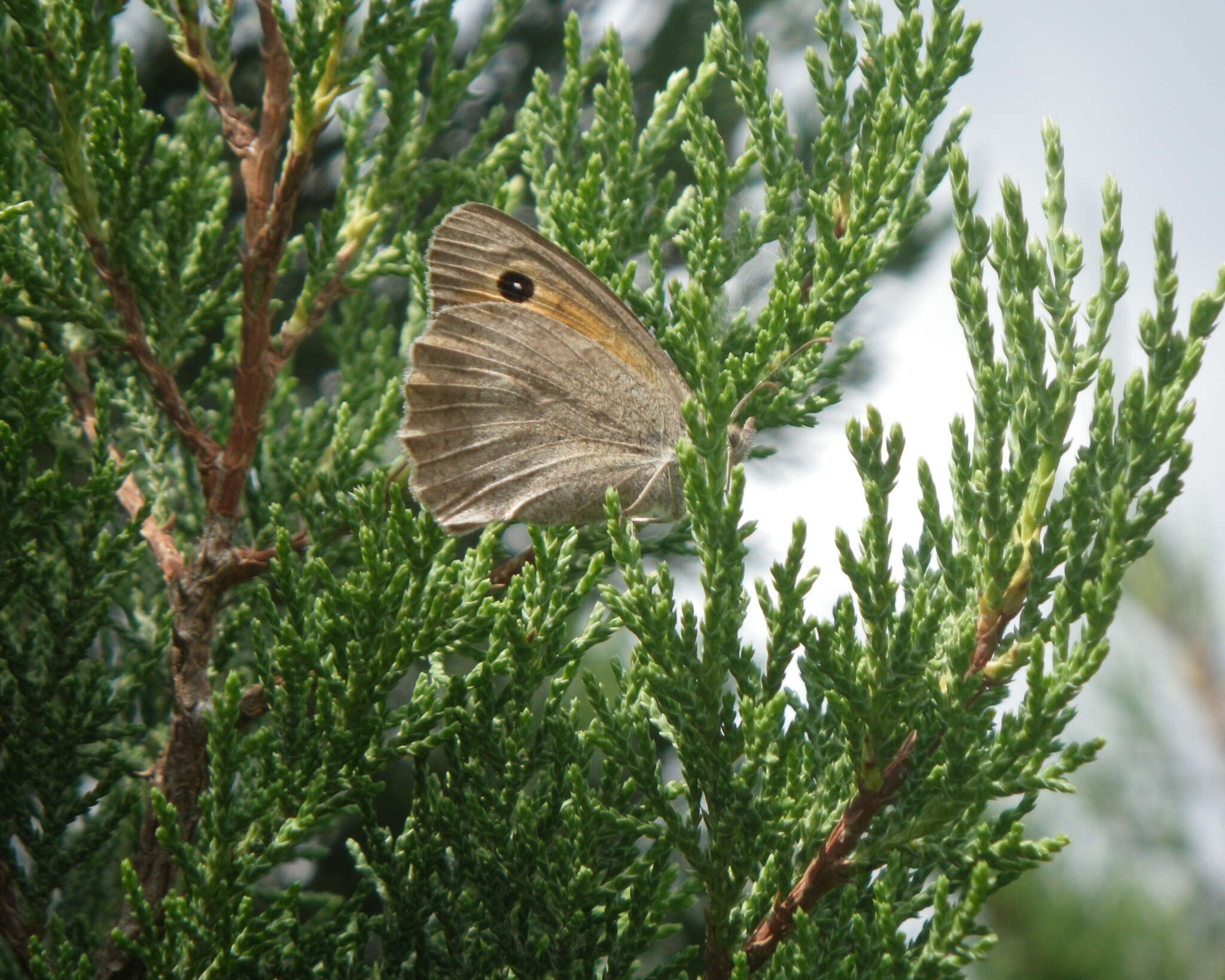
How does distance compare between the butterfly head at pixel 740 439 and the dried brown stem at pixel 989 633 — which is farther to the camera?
the butterfly head at pixel 740 439

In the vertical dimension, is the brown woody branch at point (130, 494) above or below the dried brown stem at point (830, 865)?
above

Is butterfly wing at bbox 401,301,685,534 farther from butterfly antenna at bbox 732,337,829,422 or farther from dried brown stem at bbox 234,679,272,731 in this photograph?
dried brown stem at bbox 234,679,272,731

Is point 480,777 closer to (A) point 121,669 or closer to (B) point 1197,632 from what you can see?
(A) point 121,669

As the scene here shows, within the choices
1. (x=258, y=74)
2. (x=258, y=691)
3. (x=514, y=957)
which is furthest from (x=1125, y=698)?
(x=258, y=74)

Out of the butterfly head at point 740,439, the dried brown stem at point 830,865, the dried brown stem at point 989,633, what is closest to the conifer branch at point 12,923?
the dried brown stem at point 830,865

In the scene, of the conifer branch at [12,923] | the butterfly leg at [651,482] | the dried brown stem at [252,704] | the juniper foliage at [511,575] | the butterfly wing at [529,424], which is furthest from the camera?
the butterfly leg at [651,482]

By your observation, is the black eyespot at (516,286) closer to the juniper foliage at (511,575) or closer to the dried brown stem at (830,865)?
the juniper foliage at (511,575)

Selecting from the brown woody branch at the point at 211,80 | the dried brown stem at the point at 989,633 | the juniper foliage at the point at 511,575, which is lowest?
the dried brown stem at the point at 989,633

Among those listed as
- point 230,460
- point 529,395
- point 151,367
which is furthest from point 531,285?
point 151,367
